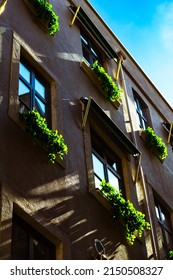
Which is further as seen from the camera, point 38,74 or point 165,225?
point 165,225

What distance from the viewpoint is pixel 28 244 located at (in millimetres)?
8859

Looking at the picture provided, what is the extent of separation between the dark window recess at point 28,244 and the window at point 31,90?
2487mm

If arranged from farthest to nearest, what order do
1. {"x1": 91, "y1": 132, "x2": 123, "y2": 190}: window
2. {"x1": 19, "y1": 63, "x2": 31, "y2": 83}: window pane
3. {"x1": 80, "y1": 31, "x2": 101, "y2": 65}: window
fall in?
{"x1": 80, "y1": 31, "x2": 101, "y2": 65}: window, {"x1": 91, "y1": 132, "x2": 123, "y2": 190}: window, {"x1": 19, "y1": 63, "x2": 31, "y2": 83}: window pane

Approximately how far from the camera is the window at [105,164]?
12.5 metres

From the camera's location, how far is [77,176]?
10977mm

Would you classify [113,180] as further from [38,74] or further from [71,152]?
[38,74]

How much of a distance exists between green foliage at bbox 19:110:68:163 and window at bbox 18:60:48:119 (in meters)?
0.46

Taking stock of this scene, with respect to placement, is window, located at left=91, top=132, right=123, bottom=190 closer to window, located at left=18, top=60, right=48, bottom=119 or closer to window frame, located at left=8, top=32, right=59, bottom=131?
window frame, located at left=8, top=32, right=59, bottom=131

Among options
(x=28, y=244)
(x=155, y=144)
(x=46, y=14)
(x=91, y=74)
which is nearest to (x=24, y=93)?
Answer: (x=46, y=14)

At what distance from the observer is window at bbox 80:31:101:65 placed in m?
15.8

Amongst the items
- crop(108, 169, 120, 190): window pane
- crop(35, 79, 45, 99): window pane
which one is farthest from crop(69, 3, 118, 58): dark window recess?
crop(108, 169, 120, 190): window pane

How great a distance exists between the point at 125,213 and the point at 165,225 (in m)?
3.43
